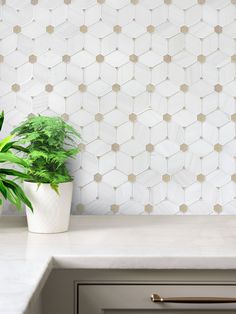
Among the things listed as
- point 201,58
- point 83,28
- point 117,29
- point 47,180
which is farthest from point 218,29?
point 47,180

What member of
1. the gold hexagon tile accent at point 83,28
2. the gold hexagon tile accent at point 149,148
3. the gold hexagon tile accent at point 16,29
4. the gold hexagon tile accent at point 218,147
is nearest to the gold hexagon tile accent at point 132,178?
the gold hexagon tile accent at point 149,148

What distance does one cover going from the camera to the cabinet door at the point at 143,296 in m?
1.64

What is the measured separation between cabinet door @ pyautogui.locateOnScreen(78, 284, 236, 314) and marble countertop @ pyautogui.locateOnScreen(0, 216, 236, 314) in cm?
7

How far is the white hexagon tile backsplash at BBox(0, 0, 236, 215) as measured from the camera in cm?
223

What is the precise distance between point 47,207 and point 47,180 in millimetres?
85

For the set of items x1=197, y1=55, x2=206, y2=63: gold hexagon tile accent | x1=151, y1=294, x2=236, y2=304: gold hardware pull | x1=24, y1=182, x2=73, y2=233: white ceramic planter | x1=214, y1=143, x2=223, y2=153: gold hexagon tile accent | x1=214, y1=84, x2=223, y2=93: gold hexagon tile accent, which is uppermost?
x1=197, y1=55, x2=206, y2=63: gold hexagon tile accent

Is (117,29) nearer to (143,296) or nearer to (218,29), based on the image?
(218,29)

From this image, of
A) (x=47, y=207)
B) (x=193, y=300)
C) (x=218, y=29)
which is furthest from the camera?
(x=218, y=29)

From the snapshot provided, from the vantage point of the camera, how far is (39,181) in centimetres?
191

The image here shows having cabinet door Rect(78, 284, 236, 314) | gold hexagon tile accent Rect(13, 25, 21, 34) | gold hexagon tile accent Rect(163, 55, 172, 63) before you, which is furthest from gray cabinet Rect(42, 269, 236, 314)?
gold hexagon tile accent Rect(13, 25, 21, 34)

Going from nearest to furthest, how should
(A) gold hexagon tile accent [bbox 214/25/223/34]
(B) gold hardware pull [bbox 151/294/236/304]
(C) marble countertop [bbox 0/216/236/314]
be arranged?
(C) marble countertop [bbox 0/216/236/314] < (B) gold hardware pull [bbox 151/294/236/304] < (A) gold hexagon tile accent [bbox 214/25/223/34]

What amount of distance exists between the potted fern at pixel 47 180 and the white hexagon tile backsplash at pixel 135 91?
0.26 metres

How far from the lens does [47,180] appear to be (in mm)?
1911

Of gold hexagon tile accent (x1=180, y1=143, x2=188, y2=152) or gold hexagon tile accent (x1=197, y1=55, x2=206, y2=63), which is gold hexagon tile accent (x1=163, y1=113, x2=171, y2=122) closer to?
gold hexagon tile accent (x1=180, y1=143, x2=188, y2=152)
